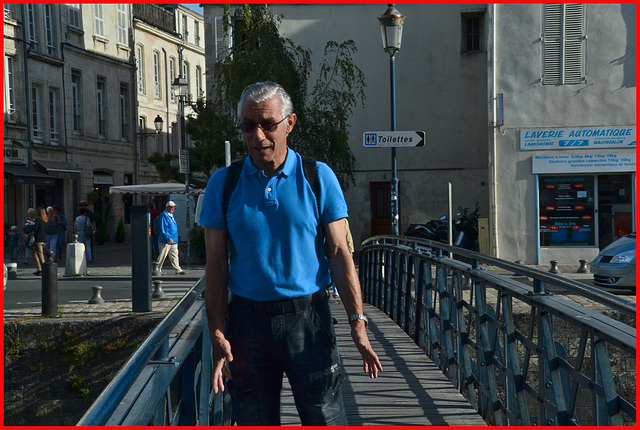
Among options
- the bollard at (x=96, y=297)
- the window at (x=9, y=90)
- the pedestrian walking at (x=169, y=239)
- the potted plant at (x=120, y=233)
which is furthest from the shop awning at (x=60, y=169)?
the bollard at (x=96, y=297)

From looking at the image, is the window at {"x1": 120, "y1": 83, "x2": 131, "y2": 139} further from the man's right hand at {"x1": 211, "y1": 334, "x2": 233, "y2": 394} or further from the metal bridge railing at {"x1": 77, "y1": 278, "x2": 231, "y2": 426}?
the man's right hand at {"x1": 211, "y1": 334, "x2": 233, "y2": 394}

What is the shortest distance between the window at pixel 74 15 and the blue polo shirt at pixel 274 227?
34882 mm

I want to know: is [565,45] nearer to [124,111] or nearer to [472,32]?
[472,32]

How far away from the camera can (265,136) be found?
3.22m

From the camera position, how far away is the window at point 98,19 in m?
38.0

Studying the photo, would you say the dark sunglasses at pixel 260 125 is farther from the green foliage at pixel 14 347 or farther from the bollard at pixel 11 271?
the bollard at pixel 11 271

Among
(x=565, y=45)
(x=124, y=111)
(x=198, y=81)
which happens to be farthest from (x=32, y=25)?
(x=565, y=45)

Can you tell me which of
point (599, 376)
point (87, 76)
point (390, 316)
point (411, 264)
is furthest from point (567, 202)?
point (87, 76)

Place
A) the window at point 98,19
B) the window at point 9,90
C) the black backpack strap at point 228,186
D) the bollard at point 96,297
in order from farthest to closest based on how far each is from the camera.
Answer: the window at point 98,19, the window at point 9,90, the bollard at point 96,297, the black backpack strap at point 228,186

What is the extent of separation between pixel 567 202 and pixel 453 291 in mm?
15100

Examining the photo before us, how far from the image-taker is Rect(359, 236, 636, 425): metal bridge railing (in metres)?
3.25

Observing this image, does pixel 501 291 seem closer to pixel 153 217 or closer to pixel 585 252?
pixel 585 252

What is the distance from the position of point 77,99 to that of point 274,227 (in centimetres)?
3563

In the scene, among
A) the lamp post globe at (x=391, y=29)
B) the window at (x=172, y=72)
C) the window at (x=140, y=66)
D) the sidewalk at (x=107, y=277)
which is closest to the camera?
the sidewalk at (x=107, y=277)
